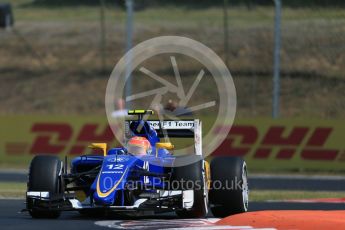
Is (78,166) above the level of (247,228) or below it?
above

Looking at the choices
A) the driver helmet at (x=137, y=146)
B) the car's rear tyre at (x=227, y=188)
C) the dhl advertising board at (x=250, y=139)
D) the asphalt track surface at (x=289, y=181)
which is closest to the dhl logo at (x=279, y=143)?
the dhl advertising board at (x=250, y=139)

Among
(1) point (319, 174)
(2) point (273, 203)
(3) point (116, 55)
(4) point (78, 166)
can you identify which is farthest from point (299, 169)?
(3) point (116, 55)

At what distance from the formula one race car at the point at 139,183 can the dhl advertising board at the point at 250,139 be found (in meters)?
11.4

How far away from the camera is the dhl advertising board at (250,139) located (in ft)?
86.0

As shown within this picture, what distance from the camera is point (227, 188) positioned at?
569 inches

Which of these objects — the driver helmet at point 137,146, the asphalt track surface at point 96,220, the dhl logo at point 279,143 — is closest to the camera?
the asphalt track surface at point 96,220

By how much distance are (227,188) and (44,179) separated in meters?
2.52

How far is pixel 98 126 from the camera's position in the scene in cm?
2748

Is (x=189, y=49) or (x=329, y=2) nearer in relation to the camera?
(x=329, y=2)

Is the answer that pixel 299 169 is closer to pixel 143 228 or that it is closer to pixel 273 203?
pixel 273 203

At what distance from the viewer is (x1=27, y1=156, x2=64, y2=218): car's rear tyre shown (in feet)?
45.4

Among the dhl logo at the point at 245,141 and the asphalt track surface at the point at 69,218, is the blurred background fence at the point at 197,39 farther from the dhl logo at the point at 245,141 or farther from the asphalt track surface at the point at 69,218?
the asphalt track surface at the point at 69,218

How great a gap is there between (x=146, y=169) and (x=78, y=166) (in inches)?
42.7

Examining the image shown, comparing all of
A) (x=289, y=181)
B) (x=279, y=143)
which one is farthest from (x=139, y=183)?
(x=279, y=143)
